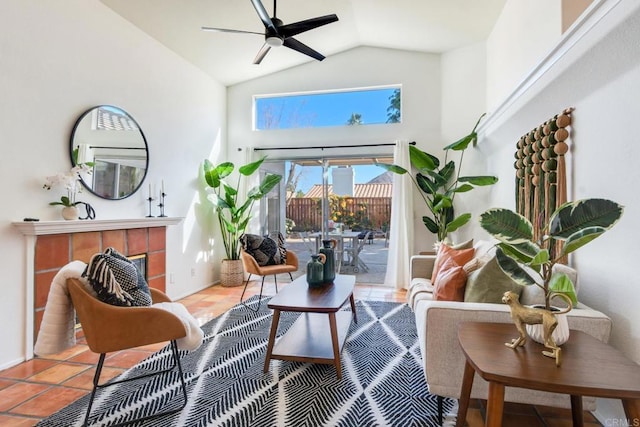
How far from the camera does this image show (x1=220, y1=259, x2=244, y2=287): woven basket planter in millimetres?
5039

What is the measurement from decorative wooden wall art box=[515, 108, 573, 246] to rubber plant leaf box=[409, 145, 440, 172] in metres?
1.59

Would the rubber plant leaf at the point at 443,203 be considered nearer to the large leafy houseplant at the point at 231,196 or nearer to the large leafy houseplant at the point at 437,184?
the large leafy houseplant at the point at 437,184

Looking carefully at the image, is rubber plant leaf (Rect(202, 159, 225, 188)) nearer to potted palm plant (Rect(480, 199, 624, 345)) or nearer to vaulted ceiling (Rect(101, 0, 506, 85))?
vaulted ceiling (Rect(101, 0, 506, 85))

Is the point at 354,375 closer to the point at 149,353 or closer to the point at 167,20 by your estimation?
the point at 149,353

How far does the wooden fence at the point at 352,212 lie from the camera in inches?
208

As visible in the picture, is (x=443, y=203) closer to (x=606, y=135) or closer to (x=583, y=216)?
(x=606, y=135)

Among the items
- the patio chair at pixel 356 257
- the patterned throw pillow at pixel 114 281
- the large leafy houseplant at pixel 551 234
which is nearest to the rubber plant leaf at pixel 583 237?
the large leafy houseplant at pixel 551 234

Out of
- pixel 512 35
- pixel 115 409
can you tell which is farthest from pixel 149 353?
pixel 512 35

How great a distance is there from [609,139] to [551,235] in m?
0.90

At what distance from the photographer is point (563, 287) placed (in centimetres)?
144

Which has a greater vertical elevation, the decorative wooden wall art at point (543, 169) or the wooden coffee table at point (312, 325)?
the decorative wooden wall art at point (543, 169)

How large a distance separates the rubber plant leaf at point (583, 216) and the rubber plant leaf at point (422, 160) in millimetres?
3170

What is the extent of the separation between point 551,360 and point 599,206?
630 millimetres

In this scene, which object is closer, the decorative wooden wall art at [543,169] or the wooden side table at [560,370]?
the wooden side table at [560,370]
